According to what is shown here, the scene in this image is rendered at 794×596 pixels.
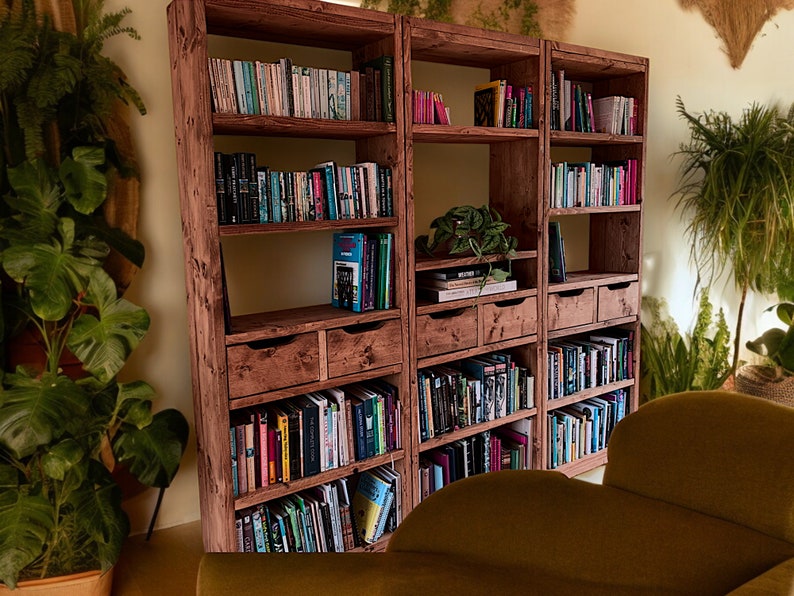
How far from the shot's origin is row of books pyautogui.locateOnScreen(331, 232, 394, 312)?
2.23 meters

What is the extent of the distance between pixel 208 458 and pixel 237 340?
1.43 feet

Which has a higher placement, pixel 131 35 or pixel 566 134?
pixel 131 35

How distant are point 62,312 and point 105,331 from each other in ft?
0.42

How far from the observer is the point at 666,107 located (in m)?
3.71

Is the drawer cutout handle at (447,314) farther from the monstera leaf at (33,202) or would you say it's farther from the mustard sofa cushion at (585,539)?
the monstera leaf at (33,202)

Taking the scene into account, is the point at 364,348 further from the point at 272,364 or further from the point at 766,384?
the point at 766,384

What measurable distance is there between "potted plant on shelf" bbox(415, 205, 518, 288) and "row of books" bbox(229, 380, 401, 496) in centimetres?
60

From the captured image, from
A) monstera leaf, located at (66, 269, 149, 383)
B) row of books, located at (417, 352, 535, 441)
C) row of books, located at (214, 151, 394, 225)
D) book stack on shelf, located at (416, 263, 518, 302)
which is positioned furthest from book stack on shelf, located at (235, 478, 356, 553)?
row of books, located at (214, 151, 394, 225)

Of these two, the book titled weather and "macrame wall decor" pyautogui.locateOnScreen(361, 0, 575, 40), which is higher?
"macrame wall decor" pyautogui.locateOnScreen(361, 0, 575, 40)

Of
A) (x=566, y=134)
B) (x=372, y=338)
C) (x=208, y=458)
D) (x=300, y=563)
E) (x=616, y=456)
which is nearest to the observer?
(x=300, y=563)

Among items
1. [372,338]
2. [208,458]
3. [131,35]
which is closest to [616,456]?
A: [372,338]

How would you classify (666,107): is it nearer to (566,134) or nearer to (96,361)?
(566,134)

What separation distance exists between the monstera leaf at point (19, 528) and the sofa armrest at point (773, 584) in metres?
1.72

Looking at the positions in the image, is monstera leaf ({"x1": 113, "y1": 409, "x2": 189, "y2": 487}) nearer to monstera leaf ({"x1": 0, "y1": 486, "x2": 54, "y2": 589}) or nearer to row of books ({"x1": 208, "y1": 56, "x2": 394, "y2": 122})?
monstera leaf ({"x1": 0, "y1": 486, "x2": 54, "y2": 589})
